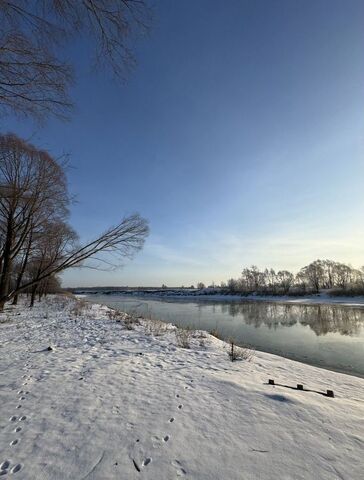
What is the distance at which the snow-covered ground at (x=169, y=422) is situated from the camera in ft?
9.82

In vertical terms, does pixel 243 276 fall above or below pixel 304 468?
above

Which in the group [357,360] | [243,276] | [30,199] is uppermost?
[243,276]

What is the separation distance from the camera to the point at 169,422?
3.95m

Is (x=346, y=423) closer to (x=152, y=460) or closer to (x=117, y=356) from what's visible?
(x=152, y=460)

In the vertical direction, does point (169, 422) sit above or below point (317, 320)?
below

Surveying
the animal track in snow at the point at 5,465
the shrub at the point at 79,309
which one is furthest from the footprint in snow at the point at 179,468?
the shrub at the point at 79,309

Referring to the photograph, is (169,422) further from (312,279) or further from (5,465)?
(312,279)

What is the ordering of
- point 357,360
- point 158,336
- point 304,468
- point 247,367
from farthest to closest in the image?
1. point 158,336
2. point 357,360
3. point 247,367
4. point 304,468

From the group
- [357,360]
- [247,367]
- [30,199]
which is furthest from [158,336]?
[30,199]

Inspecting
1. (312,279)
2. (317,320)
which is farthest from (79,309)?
(312,279)

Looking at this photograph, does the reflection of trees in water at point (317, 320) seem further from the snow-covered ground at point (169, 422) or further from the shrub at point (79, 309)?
the snow-covered ground at point (169, 422)

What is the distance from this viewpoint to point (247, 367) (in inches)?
288

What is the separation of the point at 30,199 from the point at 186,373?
489 cm

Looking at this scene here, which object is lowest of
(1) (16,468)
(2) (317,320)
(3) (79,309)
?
(1) (16,468)
